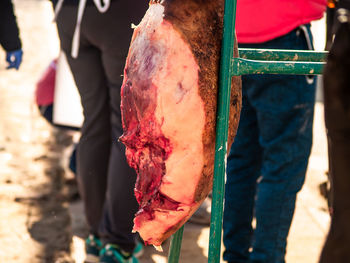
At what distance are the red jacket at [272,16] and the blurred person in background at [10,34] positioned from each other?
1.37m

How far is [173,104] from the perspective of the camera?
149 cm

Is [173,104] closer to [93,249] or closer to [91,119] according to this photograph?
[91,119]

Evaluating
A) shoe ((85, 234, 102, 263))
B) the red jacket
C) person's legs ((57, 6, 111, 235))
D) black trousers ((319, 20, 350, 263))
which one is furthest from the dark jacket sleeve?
black trousers ((319, 20, 350, 263))

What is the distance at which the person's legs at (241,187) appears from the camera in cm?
263

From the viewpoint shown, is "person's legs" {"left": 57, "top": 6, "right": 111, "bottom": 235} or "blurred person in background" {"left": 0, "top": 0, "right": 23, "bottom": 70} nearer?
"person's legs" {"left": 57, "top": 6, "right": 111, "bottom": 235}

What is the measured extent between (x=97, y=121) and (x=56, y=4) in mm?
543

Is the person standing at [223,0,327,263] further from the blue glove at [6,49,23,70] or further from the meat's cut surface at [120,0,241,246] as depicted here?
the blue glove at [6,49,23,70]

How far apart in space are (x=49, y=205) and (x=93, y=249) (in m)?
0.85

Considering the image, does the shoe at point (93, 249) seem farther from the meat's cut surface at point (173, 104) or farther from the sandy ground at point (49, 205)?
the meat's cut surface at point (173, 104)

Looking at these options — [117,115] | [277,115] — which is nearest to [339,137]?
[277,115]

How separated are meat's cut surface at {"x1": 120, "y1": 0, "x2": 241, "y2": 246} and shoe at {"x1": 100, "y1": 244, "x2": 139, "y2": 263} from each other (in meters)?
1.10

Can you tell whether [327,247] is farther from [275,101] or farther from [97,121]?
[97,121]

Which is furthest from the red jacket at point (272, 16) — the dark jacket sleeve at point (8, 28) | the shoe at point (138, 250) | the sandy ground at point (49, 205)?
the dark jacket sleeve at point (8, 28)

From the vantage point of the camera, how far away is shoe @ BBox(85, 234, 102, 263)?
2.86m
